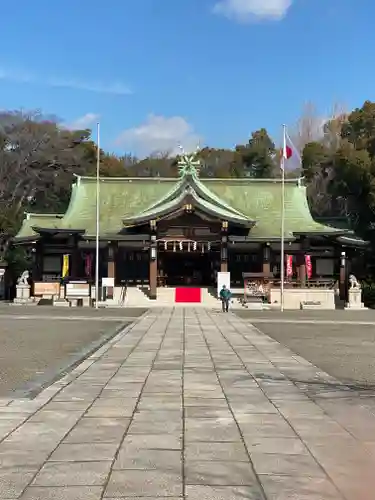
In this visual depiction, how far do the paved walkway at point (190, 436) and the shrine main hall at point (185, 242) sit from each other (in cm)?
2448

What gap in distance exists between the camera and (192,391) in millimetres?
7602

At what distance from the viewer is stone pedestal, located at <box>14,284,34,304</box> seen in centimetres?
3344

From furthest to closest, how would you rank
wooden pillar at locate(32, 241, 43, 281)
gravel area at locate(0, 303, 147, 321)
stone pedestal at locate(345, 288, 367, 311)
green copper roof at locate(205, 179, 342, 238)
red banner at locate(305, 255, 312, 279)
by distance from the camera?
green copper roof at locate(205, 179, 342, 238) < wooden pillar at locate(32, 241, 43, 281) < red banner at locate(305, 255, 312, 279) < stone pedestal at locate(345, 288, 367, 311) < gravel area at locate(0, 303, 147, 321)

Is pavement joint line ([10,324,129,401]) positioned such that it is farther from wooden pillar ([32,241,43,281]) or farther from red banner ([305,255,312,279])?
wooden pillar ([32,241,43,281])

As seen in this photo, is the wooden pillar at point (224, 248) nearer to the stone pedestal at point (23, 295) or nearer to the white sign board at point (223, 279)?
the white sign board at point (223, 279)

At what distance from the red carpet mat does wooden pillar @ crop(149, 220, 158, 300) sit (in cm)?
133

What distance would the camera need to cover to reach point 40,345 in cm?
1315

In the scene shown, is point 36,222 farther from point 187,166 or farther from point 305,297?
point 305,297

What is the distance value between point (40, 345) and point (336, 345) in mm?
7057

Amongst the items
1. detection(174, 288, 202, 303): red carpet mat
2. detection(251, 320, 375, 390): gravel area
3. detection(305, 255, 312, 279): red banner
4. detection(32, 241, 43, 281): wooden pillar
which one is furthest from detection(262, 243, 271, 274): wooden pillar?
detection(32, 241, 43, 281): wooden pillar

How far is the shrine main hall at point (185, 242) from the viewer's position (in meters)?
34.0

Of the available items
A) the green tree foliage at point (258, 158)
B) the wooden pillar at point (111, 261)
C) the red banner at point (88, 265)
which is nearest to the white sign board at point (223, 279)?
the wooden pillar at point (111, 261)

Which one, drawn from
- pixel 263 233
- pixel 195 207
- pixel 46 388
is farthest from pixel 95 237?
pixel 46 388

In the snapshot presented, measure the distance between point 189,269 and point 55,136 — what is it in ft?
70.6
